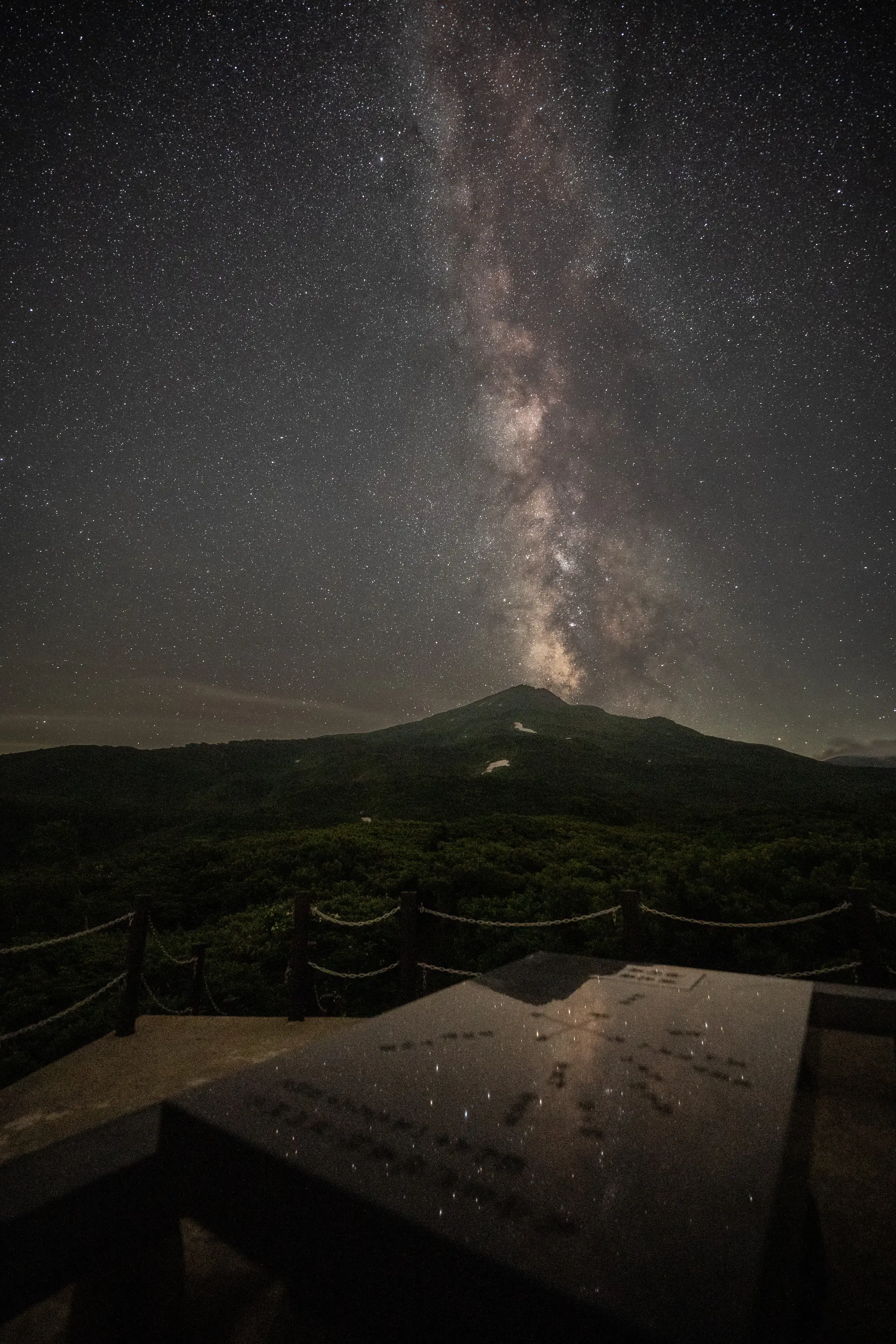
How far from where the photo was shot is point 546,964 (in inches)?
185

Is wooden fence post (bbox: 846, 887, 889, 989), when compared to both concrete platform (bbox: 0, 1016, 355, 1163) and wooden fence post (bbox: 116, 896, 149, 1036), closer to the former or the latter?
concrete platform (bbox: 0, 1016, 355, 1163)

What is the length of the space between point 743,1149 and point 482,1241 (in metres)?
1.08

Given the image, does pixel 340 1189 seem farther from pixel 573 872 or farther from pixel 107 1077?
pixel 573 872

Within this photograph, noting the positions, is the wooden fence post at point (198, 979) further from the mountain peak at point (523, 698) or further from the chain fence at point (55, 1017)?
the mountain peak at point (523, 698)

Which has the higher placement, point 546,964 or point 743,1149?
point 743,1149

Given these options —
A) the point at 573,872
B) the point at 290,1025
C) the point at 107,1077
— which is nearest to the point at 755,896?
the point at 573,872

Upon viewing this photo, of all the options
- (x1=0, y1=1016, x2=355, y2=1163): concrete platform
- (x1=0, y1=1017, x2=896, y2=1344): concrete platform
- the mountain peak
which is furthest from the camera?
the mountain peak

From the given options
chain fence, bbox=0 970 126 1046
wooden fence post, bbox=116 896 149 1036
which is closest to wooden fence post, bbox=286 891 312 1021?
wooden fence post, bbox=116 896 149 1036

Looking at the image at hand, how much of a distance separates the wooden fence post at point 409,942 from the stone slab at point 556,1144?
11.3 feet

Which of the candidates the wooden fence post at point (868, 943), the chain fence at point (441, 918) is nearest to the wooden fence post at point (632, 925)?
the chain fence at point (441, 918)

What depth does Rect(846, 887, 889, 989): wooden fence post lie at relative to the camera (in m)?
5.87

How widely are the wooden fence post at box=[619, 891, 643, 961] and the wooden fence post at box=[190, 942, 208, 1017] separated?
544 cm

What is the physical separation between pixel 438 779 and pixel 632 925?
4421 cm

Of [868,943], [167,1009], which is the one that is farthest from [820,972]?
[167,1009]
